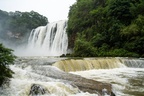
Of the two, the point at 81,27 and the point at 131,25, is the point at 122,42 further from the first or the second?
the point at 81,27

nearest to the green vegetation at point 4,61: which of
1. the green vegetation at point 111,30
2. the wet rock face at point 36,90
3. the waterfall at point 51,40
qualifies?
the wet rock face at point 36,90

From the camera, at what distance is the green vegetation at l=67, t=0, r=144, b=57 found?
26.9 metres

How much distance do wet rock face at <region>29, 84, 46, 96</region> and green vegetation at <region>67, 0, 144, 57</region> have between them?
58.2 feet

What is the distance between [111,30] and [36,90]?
871 inches

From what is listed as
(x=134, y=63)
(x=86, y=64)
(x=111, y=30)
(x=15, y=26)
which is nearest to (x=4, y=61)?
(x=86, y=64)

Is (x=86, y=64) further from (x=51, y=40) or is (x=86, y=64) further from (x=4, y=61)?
(x=51, y=40)

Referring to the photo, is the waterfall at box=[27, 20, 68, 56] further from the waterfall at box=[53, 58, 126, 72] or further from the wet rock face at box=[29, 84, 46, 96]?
the wet rock face at box=[29, 84, 46, 96]

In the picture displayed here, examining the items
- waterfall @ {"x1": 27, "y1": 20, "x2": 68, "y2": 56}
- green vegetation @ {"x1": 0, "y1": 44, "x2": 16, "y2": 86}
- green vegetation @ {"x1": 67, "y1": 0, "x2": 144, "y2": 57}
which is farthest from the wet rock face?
waterfall @ {"x1": 27, "y1": 20, "x2": 68, "y2": 56}

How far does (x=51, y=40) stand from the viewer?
40.6 metres

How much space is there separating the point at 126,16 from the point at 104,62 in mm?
13294

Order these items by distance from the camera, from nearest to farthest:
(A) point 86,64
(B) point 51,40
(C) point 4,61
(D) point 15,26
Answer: (C) point 4,61, (A) point 86,64, (B) point 51,40, (D) point 15,26

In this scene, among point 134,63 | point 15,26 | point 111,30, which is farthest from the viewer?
point 15,26

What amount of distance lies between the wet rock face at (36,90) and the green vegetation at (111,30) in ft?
58.2

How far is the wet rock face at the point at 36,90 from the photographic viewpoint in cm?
857
